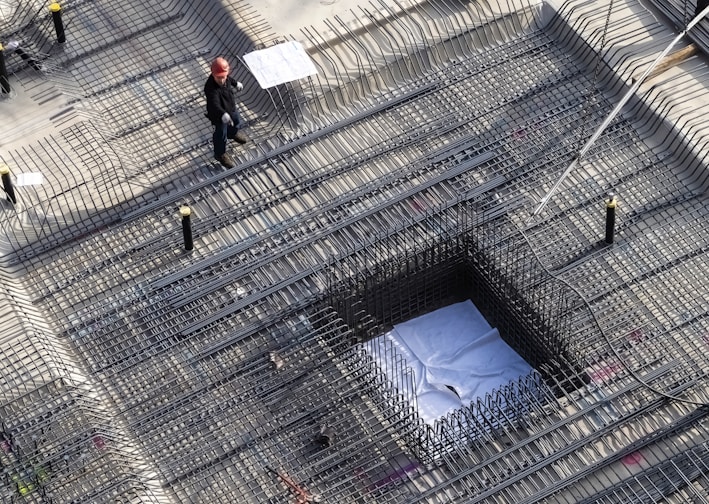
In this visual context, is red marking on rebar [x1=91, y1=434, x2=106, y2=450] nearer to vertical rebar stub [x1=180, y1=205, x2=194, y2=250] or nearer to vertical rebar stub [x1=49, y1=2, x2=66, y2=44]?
vertical rebar stub [x1=180, y1=205, x2=194, y2=250]

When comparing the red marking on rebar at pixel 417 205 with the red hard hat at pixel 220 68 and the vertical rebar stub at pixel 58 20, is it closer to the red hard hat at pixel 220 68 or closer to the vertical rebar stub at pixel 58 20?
the red hard hat at pixel 220 68

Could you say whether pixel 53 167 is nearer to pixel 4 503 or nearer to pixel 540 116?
pixel 4 503

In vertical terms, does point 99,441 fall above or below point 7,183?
below

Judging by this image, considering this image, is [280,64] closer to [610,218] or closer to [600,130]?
[600,130]

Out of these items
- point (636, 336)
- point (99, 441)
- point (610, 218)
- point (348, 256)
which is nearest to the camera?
point (99, 441)

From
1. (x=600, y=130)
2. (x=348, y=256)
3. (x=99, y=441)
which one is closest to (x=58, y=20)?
(x=348, y=256)

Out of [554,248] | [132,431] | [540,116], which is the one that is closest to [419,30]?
[540,116]
